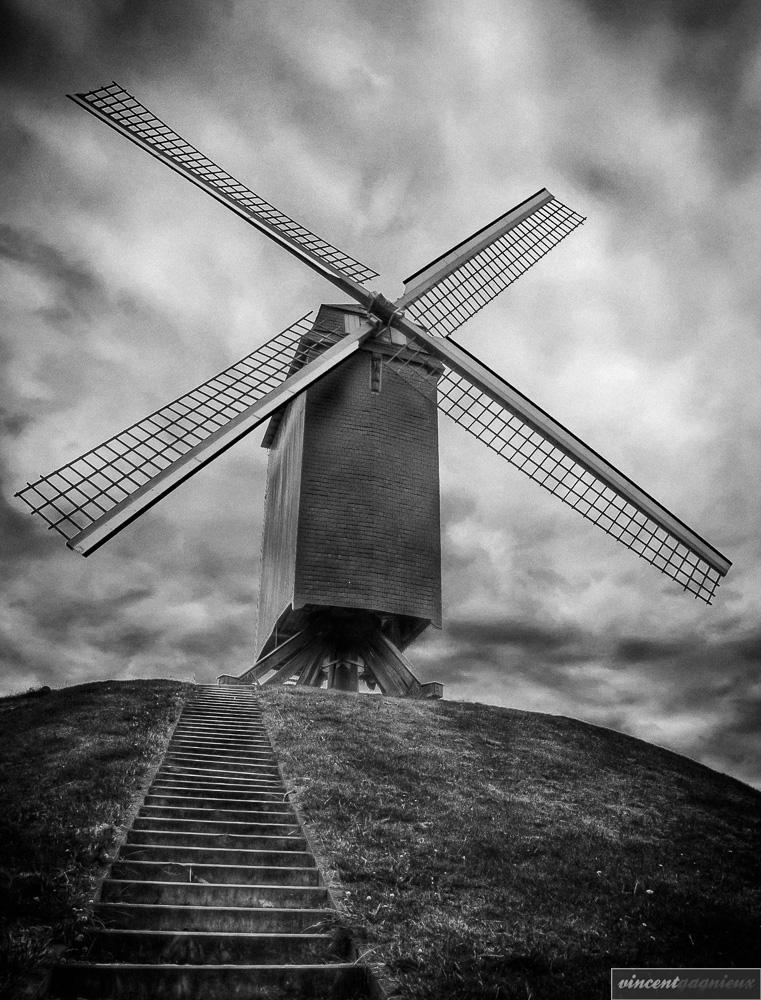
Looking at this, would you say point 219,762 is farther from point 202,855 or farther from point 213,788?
point 202,855

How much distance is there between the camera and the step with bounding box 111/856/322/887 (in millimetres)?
6535

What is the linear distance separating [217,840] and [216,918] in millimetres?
1820

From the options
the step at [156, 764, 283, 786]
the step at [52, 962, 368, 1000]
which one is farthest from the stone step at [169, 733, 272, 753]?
the step at [52, 962, 368, 1000]

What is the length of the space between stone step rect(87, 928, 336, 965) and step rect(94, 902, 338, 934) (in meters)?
0.24

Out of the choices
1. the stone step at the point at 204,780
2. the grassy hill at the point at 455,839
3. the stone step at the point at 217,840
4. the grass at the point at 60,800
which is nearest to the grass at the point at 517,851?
the grassy hill at the point at 455,839

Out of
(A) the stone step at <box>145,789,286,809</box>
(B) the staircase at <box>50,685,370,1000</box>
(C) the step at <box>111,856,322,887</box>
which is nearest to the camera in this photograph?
(B) the staircase at <box>50,685,370,1000</box>

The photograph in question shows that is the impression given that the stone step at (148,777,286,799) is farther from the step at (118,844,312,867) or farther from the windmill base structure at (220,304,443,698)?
the windmill base structure at (220,304,443,698)

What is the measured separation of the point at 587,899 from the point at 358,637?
14.3 meters

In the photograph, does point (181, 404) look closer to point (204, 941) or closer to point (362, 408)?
point (362, 408)

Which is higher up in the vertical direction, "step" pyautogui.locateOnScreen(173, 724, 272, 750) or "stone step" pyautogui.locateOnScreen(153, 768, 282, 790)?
"step" pyautogui.locateOnScreen(173, 724, 272, 750)

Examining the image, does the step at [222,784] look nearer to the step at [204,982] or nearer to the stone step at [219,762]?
the stone step at [219,762]

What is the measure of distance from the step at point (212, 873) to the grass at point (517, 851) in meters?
0.37

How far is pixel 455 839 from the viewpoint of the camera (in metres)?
8.59

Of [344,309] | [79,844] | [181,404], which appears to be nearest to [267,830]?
[79,844]
